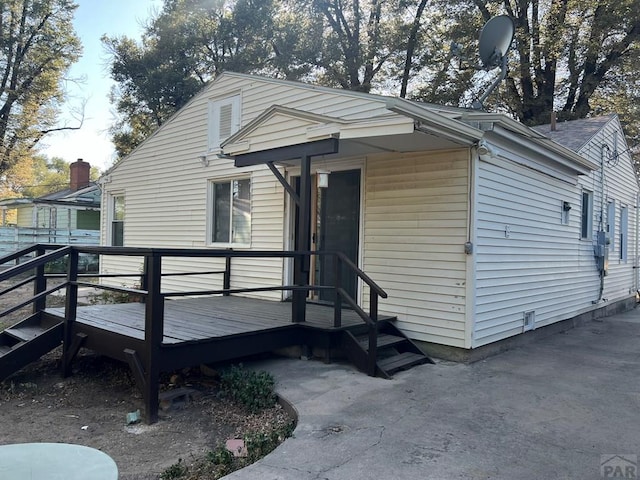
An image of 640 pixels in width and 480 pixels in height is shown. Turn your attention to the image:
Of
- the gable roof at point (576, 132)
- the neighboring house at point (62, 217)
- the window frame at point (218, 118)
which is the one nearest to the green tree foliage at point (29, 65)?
the neighboring house at point (62, 217)

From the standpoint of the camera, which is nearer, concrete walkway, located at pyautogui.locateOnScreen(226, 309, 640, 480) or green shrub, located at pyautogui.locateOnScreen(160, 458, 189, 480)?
concrete walkway, located at pyautogui.locateOnScreen(226, 309, 640, 480)

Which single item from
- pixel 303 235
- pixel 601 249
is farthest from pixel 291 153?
pixel 601 249

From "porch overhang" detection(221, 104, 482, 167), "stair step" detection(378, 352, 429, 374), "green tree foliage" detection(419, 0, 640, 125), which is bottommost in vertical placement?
"stair step" detection(378, 352, 429, 374)

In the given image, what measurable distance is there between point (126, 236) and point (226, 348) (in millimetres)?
6898

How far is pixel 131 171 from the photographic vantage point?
1055 centimetres

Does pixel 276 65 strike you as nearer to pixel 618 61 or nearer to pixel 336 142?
pixel 618 61

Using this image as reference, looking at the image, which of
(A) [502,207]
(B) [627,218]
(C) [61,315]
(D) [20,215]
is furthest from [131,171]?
(D) [20,215]

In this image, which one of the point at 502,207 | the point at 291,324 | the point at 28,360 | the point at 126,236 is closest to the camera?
the point at 28,360

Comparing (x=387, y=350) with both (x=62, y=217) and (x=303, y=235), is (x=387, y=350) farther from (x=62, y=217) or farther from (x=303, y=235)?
(x=62, y=217)

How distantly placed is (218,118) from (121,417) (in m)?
5.97

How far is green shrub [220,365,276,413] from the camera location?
162 inches

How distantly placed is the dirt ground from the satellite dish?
545 centimetres

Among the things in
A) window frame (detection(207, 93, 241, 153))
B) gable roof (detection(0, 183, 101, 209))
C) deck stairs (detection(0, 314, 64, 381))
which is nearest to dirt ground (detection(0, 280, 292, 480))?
deck stairs (detection(0, 314, 64, 381))

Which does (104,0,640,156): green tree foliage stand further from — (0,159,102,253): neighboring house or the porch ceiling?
the porch ceiling
